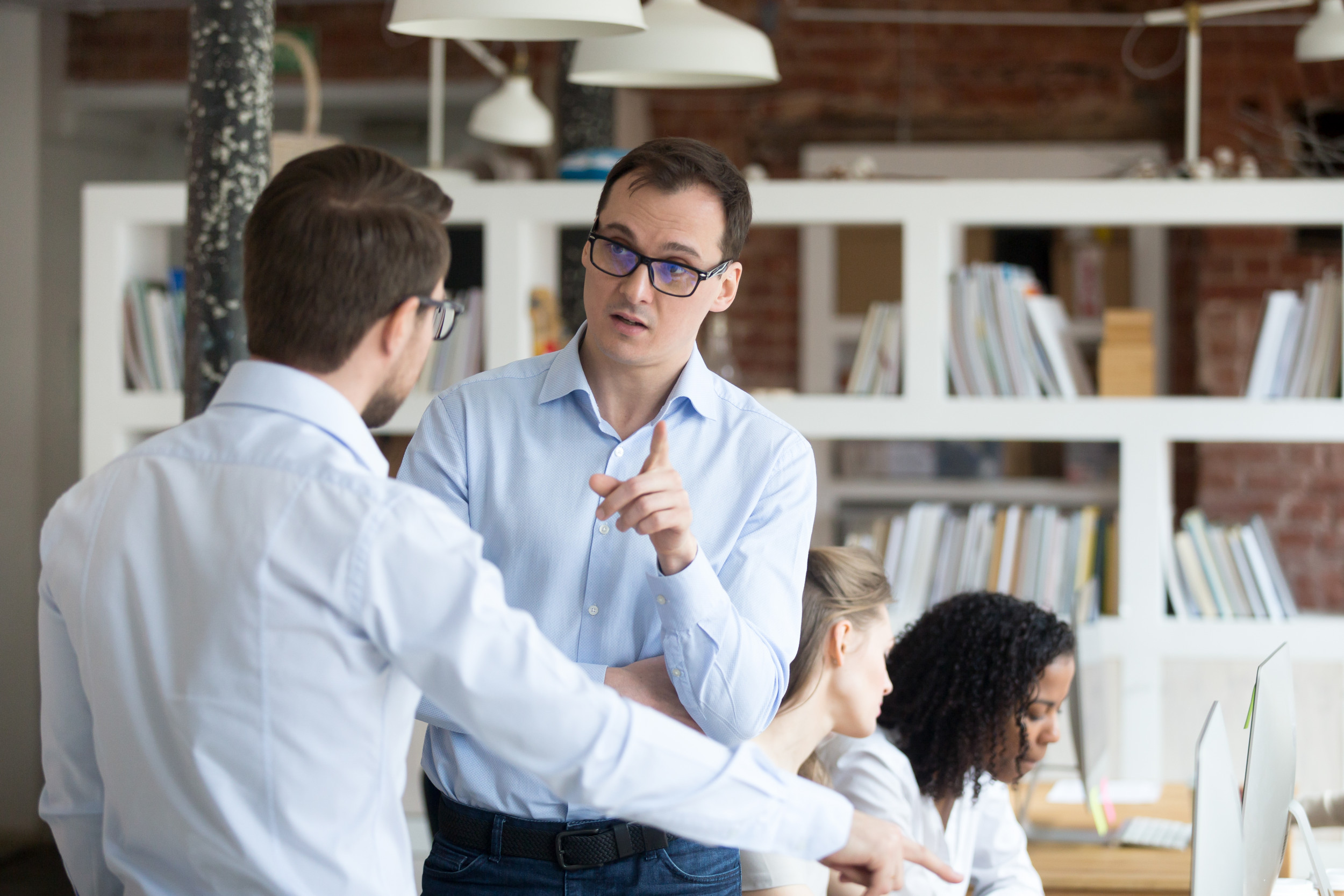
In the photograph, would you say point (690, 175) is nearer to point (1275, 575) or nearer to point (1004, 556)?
point (1004, 556)

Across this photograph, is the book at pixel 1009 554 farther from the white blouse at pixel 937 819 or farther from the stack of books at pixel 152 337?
the stack of books at pixel 152 337

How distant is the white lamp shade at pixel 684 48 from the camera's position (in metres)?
2.65

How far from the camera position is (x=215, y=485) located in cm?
105

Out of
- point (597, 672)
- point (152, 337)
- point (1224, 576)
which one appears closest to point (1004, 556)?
point (1224, 576)

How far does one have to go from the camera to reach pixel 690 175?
1.55 m

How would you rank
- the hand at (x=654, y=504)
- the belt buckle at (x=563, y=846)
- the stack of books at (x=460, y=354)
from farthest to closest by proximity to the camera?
the stack of books at (x=460, y=354) < the belt buckle at (x=563, y=846) < the hand at (x=654, y=504)

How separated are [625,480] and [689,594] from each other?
153 millimetres

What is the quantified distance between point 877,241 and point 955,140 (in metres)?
0.55

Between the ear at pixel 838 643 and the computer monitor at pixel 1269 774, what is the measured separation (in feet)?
1.70

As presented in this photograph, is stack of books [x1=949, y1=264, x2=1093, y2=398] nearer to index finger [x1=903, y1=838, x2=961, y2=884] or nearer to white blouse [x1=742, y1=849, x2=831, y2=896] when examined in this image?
white blouse [x1=742, y1=849, x2=831, y2=896]

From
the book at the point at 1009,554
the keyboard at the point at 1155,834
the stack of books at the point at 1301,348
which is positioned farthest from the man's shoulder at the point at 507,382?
the stack of books at the point at 1301,348

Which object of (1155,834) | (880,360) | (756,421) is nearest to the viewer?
(756,421)

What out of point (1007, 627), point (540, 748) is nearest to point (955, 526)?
point (1007, 627)

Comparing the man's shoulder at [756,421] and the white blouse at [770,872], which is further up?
the man's shoulder at [756,421]
